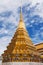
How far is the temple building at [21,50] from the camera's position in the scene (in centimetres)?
3400

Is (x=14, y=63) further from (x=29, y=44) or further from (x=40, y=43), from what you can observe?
(x=40, y=43)

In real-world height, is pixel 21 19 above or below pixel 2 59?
above

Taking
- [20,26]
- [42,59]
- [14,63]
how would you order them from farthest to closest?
[20,26], [42,59], [14,63]

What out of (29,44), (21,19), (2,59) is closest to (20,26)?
(21,19)

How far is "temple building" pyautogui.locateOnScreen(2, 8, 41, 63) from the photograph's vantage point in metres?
34.0

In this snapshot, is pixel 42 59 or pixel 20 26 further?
pixel 20 26

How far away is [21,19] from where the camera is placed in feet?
130

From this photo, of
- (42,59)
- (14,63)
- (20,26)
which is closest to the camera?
(14,63)

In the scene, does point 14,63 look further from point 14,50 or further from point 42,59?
point 42,59

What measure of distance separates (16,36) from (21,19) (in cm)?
333

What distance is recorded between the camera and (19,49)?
34938 millimetres

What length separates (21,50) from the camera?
3484 centimetres

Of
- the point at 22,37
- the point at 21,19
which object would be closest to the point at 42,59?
the point at 22,37

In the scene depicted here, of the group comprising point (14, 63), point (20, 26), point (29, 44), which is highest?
point (20, 26)
